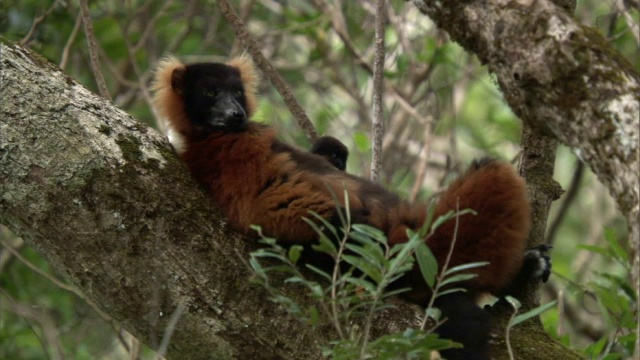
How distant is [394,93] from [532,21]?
5972mm

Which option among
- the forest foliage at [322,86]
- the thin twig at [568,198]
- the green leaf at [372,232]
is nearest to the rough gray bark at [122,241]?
the green leaf at [372,232]

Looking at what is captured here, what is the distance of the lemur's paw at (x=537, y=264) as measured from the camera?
4.88 m

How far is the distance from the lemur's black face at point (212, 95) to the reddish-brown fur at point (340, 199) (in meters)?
0.16

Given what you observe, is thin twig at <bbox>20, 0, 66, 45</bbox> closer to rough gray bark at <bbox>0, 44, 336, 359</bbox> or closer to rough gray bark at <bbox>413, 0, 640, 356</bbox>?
rough gray bark at <bbox>0, 44, 336, 359</bbox>

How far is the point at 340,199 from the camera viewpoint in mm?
4883

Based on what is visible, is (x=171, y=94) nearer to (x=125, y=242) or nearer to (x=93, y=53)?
(x=93, y=53)

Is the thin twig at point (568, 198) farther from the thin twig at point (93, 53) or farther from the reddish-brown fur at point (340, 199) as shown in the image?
the thin twig at point (93, 53)

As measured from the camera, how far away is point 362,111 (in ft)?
34.5

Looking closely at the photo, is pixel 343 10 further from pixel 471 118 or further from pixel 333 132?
pixel 471 118

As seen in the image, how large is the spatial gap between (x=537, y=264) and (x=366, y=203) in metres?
1.04

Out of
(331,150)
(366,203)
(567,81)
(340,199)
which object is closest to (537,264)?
(366,203)

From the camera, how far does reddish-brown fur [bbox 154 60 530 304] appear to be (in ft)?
14.4

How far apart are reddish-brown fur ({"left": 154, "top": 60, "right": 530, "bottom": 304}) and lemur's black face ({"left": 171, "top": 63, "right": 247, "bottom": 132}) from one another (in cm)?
16

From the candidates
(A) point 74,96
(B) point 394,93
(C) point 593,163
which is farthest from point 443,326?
(B) point 394,93
